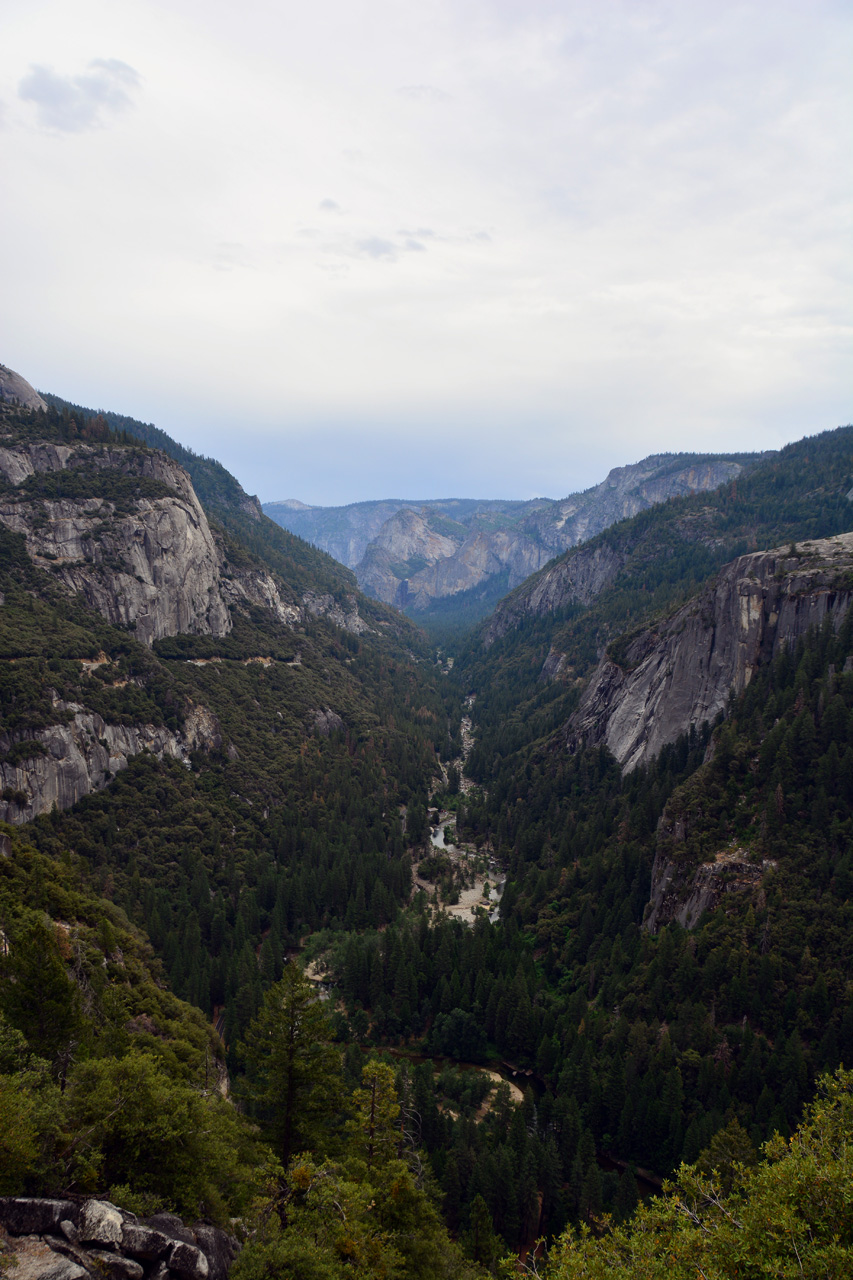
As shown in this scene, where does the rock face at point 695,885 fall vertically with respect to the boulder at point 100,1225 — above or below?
below

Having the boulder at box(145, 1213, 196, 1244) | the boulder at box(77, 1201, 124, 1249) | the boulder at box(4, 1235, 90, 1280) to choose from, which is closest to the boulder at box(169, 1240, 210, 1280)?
the boulder at box(145, 1213, 196, 1244)

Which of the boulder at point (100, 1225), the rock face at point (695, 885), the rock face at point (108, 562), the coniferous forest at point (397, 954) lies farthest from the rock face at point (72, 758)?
the rock face at point (695, 885)

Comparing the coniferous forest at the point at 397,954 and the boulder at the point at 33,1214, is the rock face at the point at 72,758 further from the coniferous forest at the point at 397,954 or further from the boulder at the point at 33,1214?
the boulder at the point at 33,1214

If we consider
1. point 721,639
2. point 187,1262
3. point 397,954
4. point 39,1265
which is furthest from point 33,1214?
point 721,639

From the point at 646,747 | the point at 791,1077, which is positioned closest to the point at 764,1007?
the point at 791,1077

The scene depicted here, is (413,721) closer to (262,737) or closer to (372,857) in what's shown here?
(262,737)
